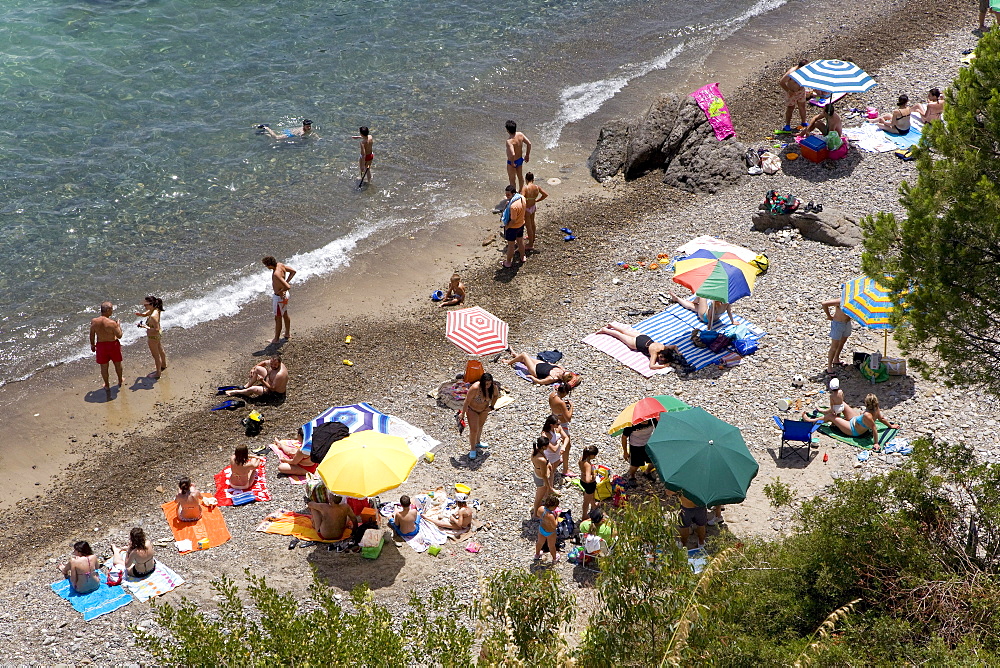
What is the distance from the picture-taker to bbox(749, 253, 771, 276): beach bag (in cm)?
1830

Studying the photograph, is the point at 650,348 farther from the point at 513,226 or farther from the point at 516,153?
the point at 516,153

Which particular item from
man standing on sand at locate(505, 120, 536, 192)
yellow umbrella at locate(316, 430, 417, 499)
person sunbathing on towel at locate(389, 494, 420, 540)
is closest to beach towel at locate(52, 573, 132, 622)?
yellow umbrella at locate(316, 430, 417, 499)

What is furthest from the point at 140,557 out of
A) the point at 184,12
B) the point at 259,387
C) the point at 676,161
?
the point at 184,12

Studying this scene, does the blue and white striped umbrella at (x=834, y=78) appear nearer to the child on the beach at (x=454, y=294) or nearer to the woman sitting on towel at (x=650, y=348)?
the woman sitting on towel at (x=650, y=348)

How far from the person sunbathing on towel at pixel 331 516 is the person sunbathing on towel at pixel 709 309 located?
7331 millimetres

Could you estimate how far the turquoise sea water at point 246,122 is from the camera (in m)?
21.0

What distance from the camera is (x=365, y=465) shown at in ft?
42.5

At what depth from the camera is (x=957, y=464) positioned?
10219mm

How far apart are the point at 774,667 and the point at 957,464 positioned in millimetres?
3437

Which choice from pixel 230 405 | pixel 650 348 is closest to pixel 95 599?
pixel 230 405

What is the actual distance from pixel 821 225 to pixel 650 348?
16.8ft

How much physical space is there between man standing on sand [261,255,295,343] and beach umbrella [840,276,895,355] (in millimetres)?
10220

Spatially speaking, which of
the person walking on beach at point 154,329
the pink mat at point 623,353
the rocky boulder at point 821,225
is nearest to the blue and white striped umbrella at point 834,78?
the rocky boulder at point 821,225

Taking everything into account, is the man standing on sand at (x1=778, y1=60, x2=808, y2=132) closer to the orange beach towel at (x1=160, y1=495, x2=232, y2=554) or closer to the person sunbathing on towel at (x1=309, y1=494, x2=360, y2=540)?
the person sunbathing on towel at (x1=309, y1=494, x2=360, y2=540)
